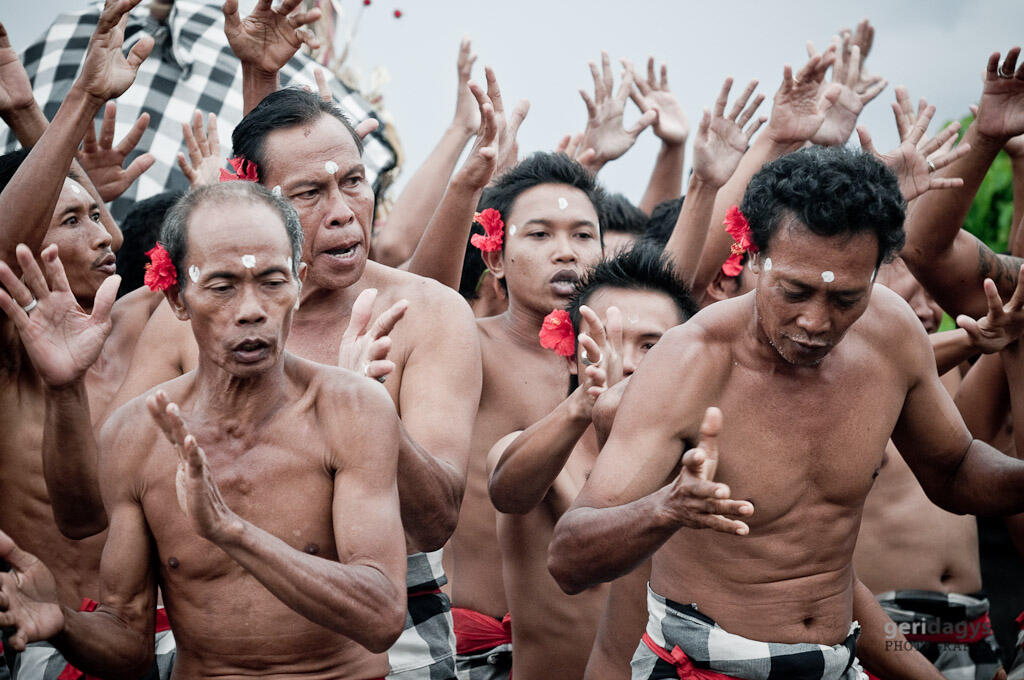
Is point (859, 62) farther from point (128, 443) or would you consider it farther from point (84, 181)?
point (128, 443)

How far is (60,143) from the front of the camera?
3.78m

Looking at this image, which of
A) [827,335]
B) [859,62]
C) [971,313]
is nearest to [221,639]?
[827,335]

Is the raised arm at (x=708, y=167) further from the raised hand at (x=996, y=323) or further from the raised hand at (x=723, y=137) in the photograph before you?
the raised hand at (x=996, y=323)

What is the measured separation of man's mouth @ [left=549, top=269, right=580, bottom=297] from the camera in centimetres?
454

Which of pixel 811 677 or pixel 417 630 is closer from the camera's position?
pixel 811 677

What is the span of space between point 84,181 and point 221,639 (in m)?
2.23

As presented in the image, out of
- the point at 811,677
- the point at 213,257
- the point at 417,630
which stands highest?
the point at 213,257

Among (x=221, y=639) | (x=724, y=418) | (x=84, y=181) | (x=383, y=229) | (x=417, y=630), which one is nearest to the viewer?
(x=221, y=639)

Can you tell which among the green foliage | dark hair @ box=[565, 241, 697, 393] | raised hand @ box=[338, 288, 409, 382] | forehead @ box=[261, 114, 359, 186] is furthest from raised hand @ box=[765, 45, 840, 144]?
the green foliage

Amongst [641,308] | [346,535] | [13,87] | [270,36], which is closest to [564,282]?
[641,308]

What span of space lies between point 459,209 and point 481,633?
1.61 meters

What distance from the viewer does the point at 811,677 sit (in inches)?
119

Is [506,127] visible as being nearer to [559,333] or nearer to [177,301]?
[559,333]

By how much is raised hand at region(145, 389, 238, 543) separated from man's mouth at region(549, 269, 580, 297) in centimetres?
225
